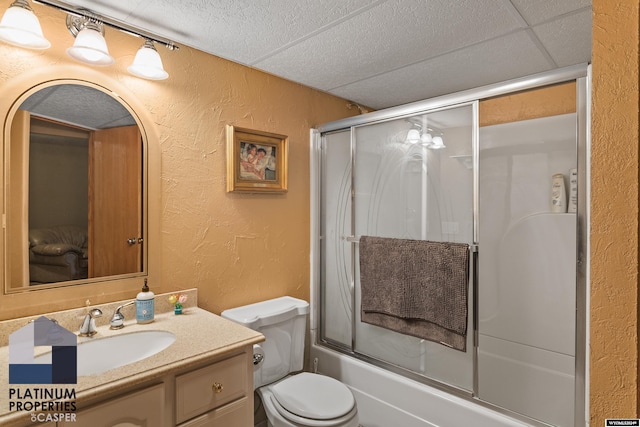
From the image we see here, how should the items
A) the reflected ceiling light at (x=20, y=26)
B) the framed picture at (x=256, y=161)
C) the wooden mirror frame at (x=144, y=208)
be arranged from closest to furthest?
the reflected ceiling light at (x=20, y=26) < the wooden mirror frame at (x=144, y=208) < the framed picture at (x=256, y=161)

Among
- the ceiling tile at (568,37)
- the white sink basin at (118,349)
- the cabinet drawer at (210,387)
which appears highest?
the ceiling tile at (568,37)

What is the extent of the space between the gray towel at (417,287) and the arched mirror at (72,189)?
1.21 m

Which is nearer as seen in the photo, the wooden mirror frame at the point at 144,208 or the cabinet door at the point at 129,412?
the cabinet door at the point at 129,412

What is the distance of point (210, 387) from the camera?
4.17 ft

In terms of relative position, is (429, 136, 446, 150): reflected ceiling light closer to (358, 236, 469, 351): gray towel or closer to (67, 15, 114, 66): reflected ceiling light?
(358, 236, 469, 351): gray towel

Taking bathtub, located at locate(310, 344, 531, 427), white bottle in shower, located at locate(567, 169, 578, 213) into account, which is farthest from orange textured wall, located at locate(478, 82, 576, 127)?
bathtub, located at locate(310, 344, 531, 427)

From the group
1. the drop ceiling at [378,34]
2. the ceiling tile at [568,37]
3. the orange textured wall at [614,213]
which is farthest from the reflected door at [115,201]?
the ceiling tile at [568,37]

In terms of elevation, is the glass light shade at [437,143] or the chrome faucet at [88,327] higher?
the glass light shade at [437,143]

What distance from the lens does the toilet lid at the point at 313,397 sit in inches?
63.6

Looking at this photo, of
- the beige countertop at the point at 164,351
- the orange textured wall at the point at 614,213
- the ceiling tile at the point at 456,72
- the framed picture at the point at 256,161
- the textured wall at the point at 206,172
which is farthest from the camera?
the framed picture at the point at 256,161

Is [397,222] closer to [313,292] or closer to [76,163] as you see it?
[313,292]

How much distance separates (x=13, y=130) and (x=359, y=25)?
1.44m

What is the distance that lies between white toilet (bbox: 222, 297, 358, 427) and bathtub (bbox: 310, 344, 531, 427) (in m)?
0.33

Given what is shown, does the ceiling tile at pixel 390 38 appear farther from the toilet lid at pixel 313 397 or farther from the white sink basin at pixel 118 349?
the toilet lid at pixel 313 397
